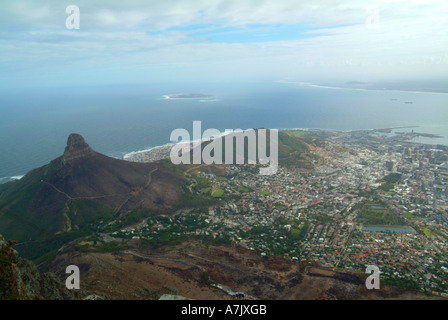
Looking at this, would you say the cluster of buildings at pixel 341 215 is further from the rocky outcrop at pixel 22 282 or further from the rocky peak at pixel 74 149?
the rocky peak at pixel 74 149

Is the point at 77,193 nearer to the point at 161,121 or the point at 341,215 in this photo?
the point at 341,215

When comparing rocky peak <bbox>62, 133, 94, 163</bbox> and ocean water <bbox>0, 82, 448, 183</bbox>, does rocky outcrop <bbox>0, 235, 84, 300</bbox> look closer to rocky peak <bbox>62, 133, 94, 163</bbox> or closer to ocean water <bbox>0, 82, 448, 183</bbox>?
rocky peak <bbox>62, 133, 94, 163</bbox>

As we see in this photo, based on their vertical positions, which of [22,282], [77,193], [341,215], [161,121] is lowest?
[341,215]

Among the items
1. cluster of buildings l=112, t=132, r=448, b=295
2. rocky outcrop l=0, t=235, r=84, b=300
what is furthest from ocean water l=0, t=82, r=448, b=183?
rocky outcrop l=0, t=235, r=84, b=300

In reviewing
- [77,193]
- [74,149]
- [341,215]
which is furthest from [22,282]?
[341,215]

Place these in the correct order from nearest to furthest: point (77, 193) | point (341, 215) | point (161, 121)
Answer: point (77, 193)
point (341, 215)
point (161, 121)

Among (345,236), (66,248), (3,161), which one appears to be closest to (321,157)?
(345,236)
